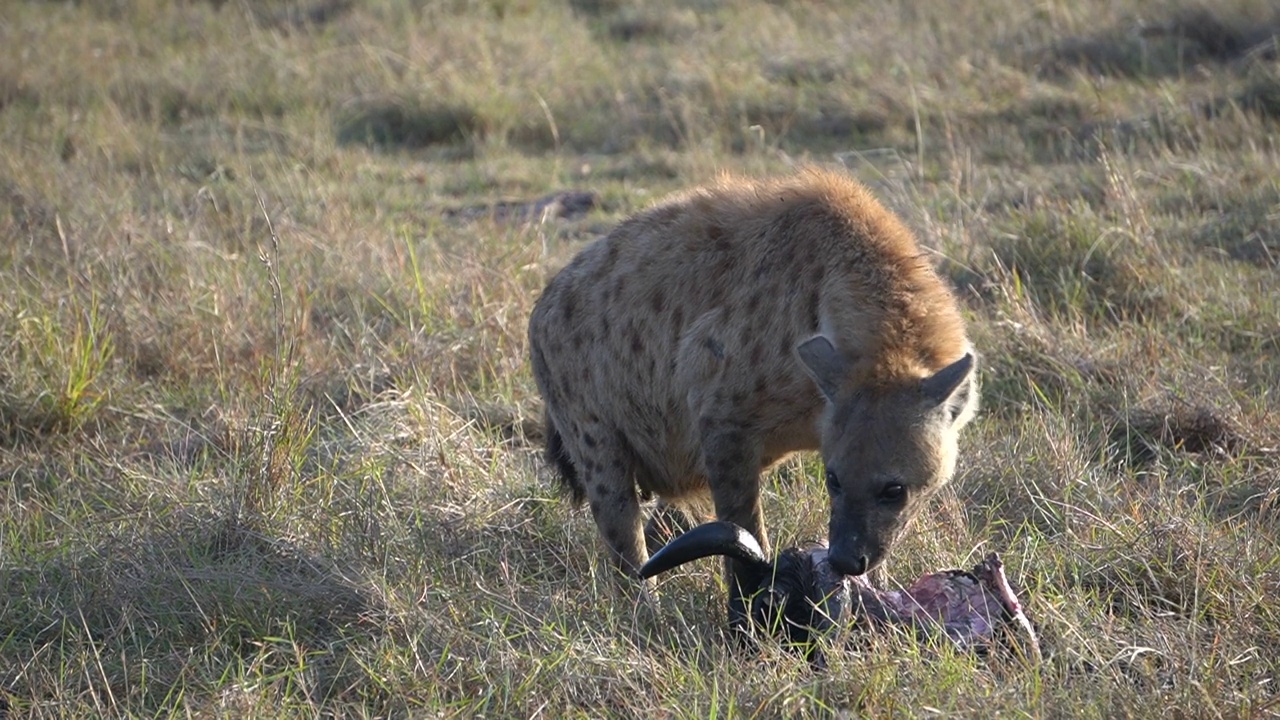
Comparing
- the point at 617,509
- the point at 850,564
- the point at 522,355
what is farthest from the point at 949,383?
the point at 522,355

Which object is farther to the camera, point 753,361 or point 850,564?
point 753,361

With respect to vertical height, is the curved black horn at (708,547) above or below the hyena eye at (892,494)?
below

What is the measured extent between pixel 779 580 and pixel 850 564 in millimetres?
232

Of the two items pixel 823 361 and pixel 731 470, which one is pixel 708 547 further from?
pixel 823 361

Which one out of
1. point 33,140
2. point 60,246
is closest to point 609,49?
point 33,140

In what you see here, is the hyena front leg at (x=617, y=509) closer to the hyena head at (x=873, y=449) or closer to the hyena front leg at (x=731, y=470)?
the hyena front leg at (x=731, y=470)

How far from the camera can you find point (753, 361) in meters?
3.43

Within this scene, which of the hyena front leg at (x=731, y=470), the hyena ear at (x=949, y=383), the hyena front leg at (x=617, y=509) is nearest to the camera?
the hyena ear at (x=949, y=383)

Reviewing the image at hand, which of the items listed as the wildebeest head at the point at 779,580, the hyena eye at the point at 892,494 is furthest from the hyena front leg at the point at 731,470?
the hyena eye at the point at 892,494

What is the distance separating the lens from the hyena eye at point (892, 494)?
3123mm

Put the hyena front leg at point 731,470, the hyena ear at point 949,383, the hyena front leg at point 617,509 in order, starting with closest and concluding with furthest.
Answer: the hyena ear at point 949,383
the hyena front leg at point 731,470
the hyena front leg at point 617,509

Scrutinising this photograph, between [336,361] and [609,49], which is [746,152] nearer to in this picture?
[609,49]

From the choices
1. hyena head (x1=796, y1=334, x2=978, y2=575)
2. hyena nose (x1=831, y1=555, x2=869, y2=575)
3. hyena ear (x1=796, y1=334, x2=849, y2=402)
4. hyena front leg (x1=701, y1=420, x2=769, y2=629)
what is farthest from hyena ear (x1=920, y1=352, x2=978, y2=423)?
hyena front leg (x1=701, y1=420, x2=769, y2=629)

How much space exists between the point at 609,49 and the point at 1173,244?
465cm
